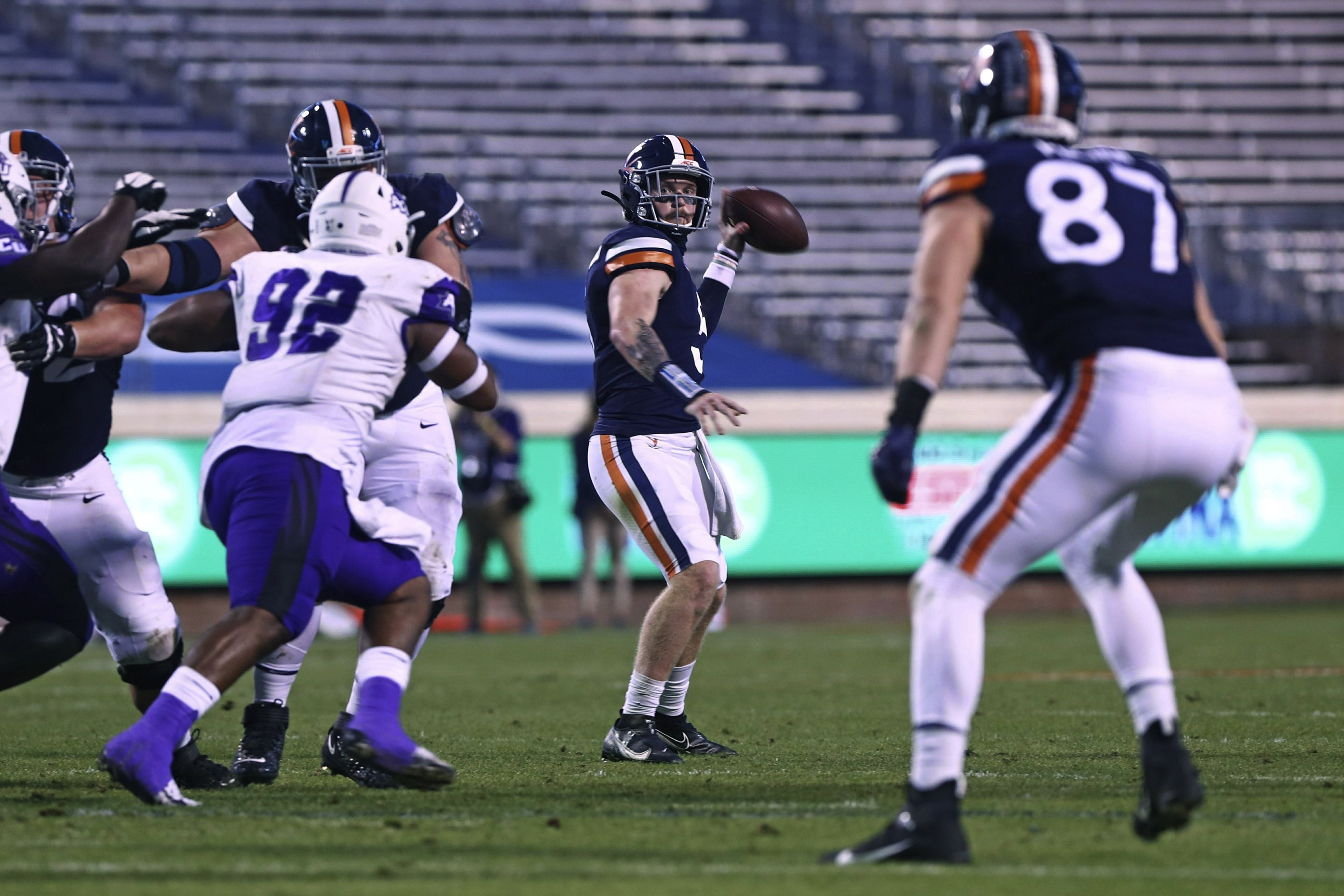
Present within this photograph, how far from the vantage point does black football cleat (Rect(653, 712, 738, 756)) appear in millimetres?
5914

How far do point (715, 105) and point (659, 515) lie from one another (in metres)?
15.2

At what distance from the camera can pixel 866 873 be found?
356 centimetres

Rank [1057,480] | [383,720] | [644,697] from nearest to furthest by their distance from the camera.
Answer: [1057,480]
[383,720]
[644,697]

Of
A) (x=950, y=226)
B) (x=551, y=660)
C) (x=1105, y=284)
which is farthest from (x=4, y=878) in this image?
(x=551, y=660)

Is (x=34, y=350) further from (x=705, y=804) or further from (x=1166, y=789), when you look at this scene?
(x=1166, y=789)

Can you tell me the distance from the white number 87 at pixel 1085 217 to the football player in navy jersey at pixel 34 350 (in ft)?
7.87

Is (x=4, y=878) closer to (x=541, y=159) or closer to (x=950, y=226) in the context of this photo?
(x=950, y=226)

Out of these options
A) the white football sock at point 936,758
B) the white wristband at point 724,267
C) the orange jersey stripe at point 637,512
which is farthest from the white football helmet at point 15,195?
the white football sock at point 936,758

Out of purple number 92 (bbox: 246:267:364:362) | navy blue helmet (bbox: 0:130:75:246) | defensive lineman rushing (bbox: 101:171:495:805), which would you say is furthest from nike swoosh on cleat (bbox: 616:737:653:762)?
navy blue helmet (bbox: 0:130:75:246)

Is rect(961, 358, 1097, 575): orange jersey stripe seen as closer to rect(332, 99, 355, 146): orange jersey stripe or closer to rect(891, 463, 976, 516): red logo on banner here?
rect(332, 99, 355, 146): orange jersey stripe

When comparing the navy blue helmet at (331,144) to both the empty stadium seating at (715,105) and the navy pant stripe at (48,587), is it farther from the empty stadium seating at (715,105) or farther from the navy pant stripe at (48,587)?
the empty stadium seating at (715,105)

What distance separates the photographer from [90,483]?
5102 mm

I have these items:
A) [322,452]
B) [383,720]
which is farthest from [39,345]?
[383,720]

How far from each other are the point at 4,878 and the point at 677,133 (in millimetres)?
Result: 16915
